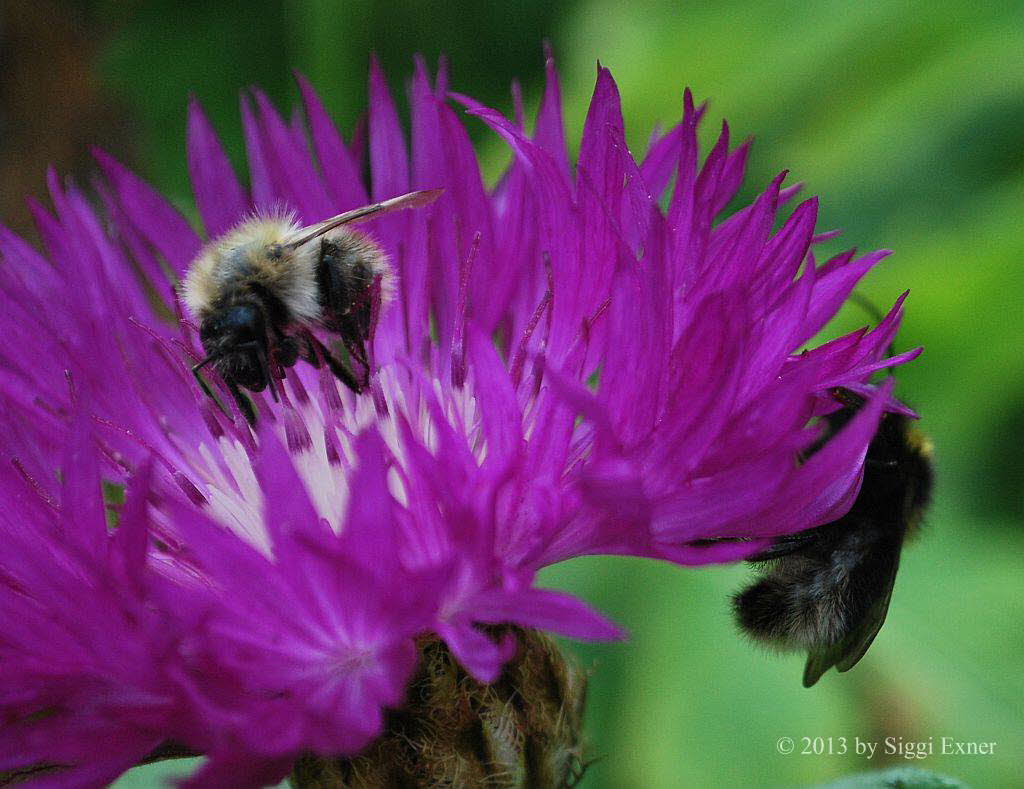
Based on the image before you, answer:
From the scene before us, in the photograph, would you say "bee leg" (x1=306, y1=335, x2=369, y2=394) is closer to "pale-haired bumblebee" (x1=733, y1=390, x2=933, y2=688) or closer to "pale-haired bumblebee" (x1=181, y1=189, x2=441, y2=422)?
"pale-haired bumblebee" (x1=181, y1=189, x2=441, y2=422)

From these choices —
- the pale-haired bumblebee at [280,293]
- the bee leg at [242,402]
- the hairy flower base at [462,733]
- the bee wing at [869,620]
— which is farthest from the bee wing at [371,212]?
the bee wing at [869,620]

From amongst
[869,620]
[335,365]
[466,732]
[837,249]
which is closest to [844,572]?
[869,620]

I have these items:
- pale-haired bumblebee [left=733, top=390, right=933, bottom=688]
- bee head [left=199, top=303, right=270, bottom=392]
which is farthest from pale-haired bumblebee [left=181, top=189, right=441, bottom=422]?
pale-haired bumblebee [left=733, top=390, right=933, bottom=688]

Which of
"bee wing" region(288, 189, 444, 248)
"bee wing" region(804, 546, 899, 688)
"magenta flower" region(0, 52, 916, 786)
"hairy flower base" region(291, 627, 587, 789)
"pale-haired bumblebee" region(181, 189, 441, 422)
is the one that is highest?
"bee wing" region(288, 189, 444, 248)

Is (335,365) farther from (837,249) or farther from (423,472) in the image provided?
(837,249)

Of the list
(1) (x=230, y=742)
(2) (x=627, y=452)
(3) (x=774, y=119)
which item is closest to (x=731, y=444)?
(2) (x=627, y=452)

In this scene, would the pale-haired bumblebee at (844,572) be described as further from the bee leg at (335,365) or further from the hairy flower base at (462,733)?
the bee leg at (335,365)
